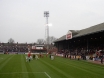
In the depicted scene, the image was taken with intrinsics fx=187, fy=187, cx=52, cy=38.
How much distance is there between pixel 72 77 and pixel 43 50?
326ft

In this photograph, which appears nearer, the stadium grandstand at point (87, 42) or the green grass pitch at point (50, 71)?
the green grass pitch at point (50, 71)

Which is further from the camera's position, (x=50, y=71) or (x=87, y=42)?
(x=87, y=42)

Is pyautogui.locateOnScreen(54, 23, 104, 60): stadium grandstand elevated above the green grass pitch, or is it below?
above

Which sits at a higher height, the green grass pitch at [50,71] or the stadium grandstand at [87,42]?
the stadium grandstand at [87,42]

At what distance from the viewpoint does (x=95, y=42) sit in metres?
59.8

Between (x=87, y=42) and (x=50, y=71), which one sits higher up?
(x=87, y=42)

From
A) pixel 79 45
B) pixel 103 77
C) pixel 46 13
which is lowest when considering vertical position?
pixel 103 77

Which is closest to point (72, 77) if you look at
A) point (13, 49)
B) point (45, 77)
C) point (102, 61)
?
point (45, 77)

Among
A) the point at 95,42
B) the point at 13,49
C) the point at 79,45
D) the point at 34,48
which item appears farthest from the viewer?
the point at 13,49

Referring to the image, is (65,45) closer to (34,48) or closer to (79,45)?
(79,45)

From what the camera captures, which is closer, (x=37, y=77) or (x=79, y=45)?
(x=37, y=77)

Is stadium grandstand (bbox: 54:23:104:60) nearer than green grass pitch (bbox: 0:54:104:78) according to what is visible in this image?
No

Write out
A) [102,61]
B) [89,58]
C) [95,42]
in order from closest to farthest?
[102,61] < [89,58] < [95,42]

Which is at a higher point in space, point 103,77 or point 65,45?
point 65,45
